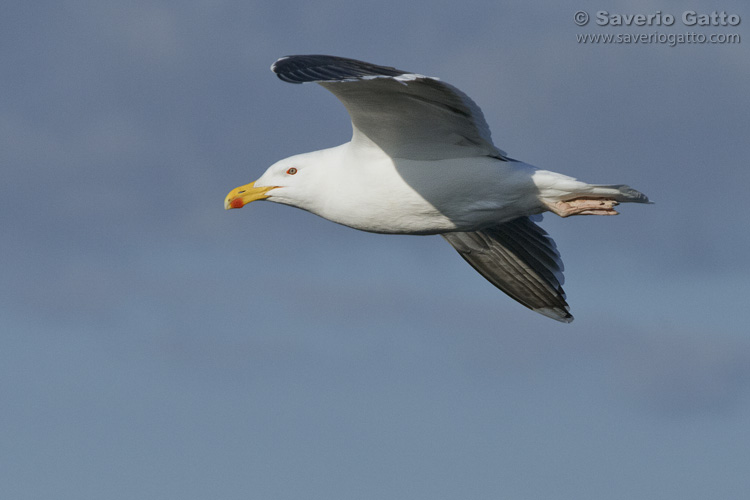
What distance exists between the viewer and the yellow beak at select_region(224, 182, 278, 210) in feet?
54.2

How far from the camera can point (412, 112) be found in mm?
14758

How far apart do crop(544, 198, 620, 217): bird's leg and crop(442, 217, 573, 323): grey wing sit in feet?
9.27

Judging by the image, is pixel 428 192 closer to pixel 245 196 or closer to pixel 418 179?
pixel 418 179

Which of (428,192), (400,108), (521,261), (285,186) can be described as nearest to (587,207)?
(428,192)

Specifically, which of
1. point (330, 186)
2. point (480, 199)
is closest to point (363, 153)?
point (330, 186)

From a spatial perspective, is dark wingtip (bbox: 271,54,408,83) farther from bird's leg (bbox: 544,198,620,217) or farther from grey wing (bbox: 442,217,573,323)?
grey wing (bbox: 442,217,573,323)

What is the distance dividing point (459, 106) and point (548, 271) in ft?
17.0

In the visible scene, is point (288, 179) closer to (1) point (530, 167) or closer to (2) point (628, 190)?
(1) point (530, 167)

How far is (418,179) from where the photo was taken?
51.2 ft

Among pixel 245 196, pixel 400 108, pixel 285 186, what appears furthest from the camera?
pixel 245 196

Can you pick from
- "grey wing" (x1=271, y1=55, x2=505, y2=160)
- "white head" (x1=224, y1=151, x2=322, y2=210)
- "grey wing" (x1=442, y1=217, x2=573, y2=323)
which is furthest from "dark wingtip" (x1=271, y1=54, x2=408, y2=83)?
"grey wing" (x1=442, y1=217, x2=573, y2=323)

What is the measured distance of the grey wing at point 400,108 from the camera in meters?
13.3

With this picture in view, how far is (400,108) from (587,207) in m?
2.91

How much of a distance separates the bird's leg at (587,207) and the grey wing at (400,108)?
3.62 ft
